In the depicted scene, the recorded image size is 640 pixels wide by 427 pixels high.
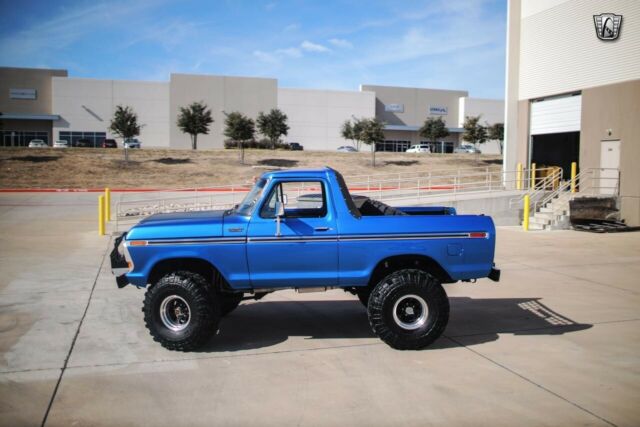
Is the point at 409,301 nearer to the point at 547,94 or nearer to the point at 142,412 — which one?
the point at 142,412

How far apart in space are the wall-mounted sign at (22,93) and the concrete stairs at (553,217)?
6859cm

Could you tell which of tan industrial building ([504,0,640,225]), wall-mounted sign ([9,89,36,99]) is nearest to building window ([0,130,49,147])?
wall-mounted sign ([9,89,36,99])

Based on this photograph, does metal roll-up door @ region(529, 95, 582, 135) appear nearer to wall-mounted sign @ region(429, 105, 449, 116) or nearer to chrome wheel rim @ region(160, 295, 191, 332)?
chrome wheel rim @ region(160, 295, 191, 332)

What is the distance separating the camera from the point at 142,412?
4.76 metres

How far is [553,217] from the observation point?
20.0 metres

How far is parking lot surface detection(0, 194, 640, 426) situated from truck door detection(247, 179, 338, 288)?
2.80ft

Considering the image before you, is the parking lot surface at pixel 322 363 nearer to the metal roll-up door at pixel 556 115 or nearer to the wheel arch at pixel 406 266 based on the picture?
the wheel arch at pixel 406 266

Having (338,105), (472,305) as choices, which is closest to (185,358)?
(472,305)

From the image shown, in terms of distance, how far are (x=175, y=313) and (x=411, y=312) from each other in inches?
109

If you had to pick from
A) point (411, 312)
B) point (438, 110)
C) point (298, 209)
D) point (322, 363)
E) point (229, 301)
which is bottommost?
point (322, 363)

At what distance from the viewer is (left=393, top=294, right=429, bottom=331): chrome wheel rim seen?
6.38 m

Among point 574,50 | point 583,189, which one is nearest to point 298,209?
point 583,189

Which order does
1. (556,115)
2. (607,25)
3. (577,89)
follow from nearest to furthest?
(607,25), (577,89), (556,115)

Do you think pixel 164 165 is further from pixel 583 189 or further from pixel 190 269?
pixel 190 269
